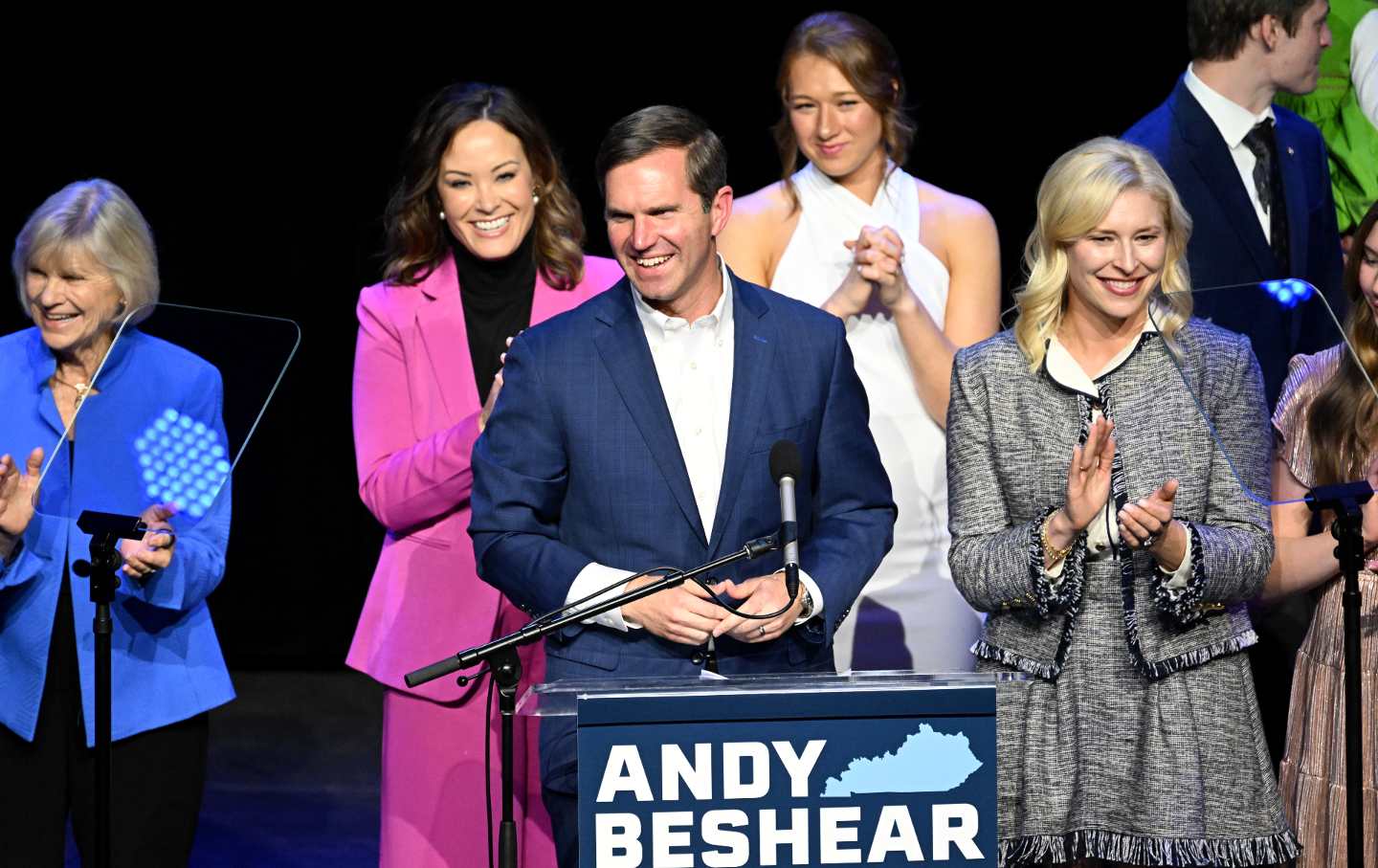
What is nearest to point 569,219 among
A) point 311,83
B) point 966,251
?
point 966,251

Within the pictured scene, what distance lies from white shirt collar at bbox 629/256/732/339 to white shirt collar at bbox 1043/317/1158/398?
1.72ft

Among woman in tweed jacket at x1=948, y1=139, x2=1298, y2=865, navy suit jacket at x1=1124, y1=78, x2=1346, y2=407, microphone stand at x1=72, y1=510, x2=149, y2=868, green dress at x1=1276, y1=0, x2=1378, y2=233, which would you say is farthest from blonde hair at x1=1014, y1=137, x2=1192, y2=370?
microphone stand at x1=72, y1=510, x2=149, y2=868

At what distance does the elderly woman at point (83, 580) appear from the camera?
312cm

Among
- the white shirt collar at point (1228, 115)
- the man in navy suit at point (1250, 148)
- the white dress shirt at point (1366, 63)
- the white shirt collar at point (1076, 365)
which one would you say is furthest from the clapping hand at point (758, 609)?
the white dress shirt at point (1366, 63)

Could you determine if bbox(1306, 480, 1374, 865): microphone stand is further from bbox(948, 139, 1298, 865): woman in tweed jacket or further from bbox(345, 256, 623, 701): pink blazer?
bbox(345, 256, 623, 701): pink blazer

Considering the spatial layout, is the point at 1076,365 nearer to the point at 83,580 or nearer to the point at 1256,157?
the point at 1256,157

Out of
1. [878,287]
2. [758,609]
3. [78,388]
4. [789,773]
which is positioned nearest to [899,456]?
[878,287]

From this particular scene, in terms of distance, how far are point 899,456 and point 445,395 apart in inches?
37.4

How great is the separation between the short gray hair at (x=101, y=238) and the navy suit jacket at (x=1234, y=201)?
2.04 meters

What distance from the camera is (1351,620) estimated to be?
2758 mm

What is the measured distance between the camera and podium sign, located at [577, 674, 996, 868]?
90.7 inches

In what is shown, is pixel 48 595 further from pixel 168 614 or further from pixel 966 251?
pixel 966 251

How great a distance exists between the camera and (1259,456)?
2.95 meters

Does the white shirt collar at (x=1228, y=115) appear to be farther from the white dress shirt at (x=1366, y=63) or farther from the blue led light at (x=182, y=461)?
the blue led light at (x=182, y=461)
